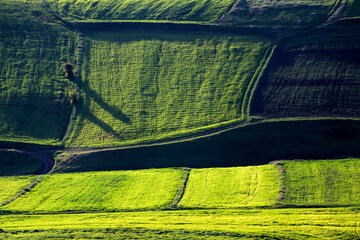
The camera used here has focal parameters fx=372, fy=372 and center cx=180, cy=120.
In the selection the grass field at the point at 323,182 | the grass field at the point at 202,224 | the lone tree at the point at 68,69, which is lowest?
the grass field at the point at 202,224

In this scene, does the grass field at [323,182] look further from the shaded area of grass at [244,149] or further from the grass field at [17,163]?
the grass field at [17,163]

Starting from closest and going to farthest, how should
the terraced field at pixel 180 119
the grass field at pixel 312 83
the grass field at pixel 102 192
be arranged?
the terraced field at pixel 180 119, the grass field at pixel 102 192, the grass field at pixel 312 83

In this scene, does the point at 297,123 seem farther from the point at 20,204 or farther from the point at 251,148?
the point at 20,204

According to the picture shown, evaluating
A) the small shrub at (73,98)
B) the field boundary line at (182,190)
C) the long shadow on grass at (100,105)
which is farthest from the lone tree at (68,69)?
the field boundary line at (182,190)

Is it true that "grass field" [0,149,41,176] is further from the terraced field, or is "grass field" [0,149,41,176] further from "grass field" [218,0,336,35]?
"grass field" [218,0,336,35]

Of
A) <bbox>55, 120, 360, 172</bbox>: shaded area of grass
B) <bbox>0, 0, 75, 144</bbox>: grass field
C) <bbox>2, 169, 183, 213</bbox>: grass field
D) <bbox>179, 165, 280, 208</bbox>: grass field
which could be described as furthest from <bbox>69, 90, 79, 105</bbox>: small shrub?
<bbox>179, 165, 280, 208</bbox>: grass field

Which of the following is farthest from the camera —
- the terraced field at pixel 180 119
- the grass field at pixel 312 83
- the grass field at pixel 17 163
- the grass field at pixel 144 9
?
the grass field at pixel 144 9
